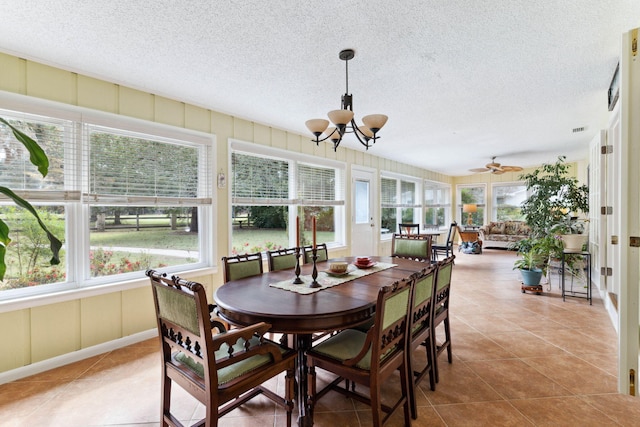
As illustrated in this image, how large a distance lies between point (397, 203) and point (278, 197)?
3.85 metres

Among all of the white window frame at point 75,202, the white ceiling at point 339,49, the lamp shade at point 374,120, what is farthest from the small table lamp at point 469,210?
the white window frame at point 75,202

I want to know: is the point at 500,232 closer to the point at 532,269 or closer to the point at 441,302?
the point at 532,269

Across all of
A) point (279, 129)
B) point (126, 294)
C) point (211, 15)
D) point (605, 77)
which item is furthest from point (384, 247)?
point (211, 15)

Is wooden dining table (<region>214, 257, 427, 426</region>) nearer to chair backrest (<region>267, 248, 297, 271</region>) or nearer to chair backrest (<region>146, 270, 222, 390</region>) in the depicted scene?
chair backrest (<region>146, 270, 222, 390</region>)

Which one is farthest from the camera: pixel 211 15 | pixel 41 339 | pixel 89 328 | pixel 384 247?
pixel 384 247

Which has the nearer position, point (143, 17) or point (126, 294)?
point (143, 17)

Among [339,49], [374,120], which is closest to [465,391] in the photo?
[374,120]

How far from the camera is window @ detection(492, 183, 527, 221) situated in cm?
906

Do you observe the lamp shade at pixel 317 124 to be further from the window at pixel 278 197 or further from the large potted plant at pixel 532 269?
the large potted plant at pixel 532 269

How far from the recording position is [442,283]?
2.23 metres

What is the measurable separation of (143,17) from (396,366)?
2.54 m

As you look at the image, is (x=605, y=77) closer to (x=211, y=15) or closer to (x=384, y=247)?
(x=211, y=15)

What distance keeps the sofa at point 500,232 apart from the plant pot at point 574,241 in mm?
4539

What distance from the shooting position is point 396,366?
1703 millimetres
